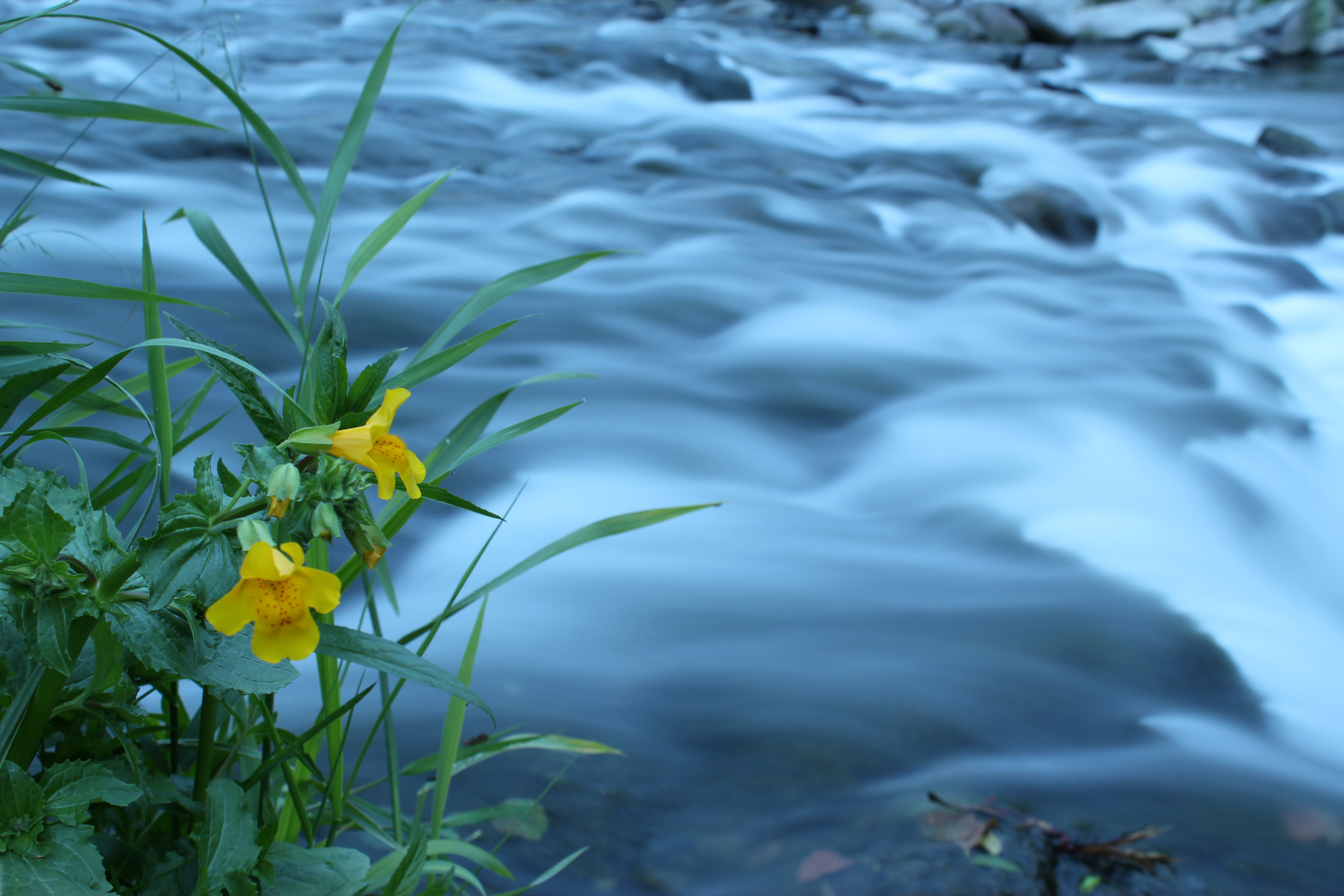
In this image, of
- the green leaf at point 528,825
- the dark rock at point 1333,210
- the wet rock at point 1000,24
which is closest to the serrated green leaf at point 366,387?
the green leaf at point 528,825

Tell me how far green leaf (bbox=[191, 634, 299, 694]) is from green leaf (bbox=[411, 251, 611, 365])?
1.34 ft

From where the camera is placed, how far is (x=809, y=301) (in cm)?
405

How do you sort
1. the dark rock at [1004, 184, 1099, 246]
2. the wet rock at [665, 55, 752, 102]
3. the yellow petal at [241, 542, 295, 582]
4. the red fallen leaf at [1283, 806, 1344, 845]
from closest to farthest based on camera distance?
the yellow petal at [241, 542, 295, 582]
the red fallen leaf at [1283, 806, 1344, 845]
the dark rock at [1004, 184, 1099, 246]
the wet rock at [665, 55, 752, 102]

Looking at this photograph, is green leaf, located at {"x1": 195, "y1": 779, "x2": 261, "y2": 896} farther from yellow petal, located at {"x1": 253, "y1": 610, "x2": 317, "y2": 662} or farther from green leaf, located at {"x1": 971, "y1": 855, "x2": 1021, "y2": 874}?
green leaf, located at {"x1": 971, "y1": 855, "x2": 1021, "y2": 874}

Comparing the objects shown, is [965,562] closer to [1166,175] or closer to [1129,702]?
[1129,702]

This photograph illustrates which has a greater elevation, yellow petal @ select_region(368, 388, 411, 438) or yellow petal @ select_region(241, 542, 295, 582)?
yellow petal @ select_region(368, 388, 411, 438)

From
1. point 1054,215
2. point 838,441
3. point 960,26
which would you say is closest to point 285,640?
point 838,441

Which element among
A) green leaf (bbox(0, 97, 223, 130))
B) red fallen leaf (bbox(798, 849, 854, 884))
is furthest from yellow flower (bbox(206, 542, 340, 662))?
red fallen leaf (bbox(798, 849, 854, 884))

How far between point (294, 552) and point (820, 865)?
106cm

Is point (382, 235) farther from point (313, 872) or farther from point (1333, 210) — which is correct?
point (1333, 210)

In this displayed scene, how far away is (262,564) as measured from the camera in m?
0.58

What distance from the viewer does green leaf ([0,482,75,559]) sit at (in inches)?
26.1

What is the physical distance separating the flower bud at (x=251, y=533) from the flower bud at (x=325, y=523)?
0.04 metres

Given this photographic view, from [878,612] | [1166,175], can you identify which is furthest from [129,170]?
[1166,175]
